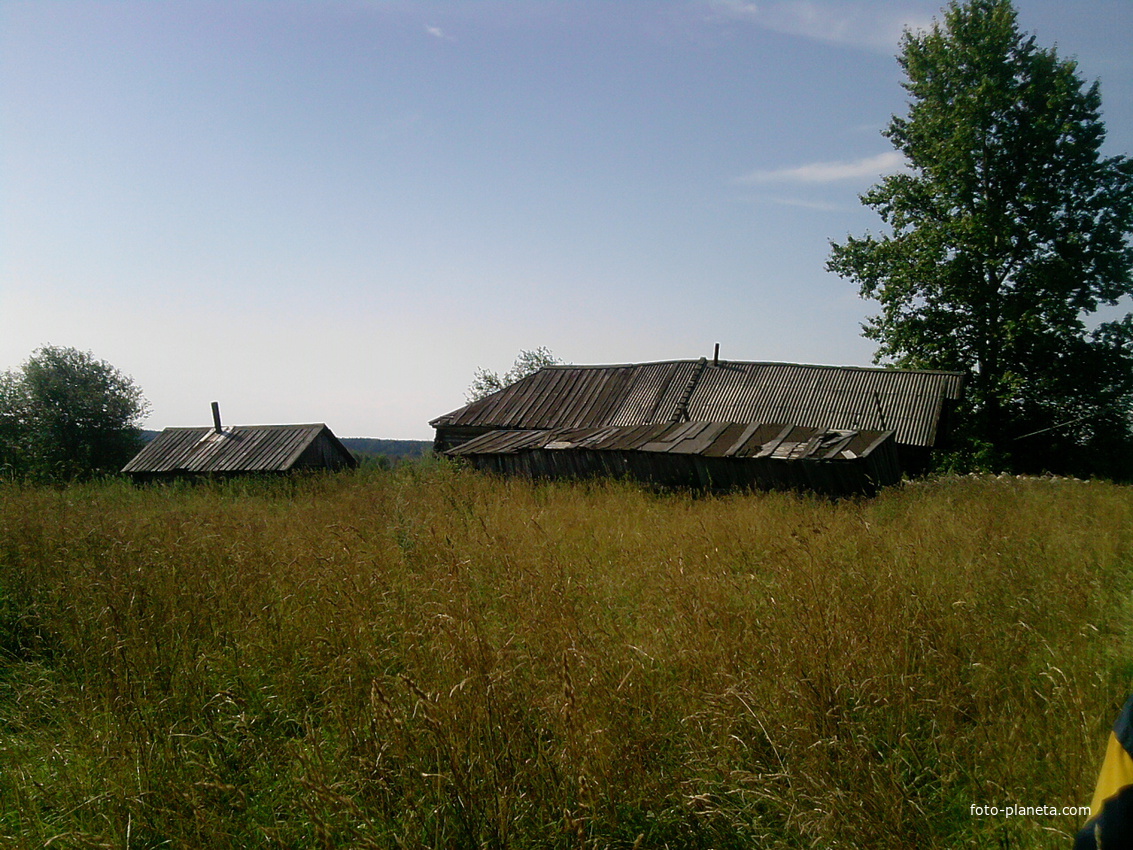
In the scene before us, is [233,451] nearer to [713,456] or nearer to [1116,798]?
[713,456]

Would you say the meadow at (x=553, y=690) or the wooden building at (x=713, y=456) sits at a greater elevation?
the wooden building at (x=713, y=456)

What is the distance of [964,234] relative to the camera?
2316 cm

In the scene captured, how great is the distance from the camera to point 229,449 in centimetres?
2683

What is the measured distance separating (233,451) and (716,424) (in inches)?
767

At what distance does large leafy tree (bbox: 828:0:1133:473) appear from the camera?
22688mm

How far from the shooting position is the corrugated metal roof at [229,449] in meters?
→ 25.9

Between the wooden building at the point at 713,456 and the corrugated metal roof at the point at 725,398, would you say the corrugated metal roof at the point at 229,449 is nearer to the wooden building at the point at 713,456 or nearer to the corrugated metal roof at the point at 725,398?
the corrugated metal roof at the point at 725,398

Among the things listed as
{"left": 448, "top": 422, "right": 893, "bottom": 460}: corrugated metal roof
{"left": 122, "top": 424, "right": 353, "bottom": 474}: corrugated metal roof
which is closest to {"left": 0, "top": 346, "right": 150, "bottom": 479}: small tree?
{"left": 122, "top": 424, "right": 353, "bottom": 474}: corrugated metal roof

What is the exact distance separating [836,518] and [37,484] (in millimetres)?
12812

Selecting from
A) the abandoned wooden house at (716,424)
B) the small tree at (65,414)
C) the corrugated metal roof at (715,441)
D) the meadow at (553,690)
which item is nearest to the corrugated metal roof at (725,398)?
the abandoned wooden house at (716,424)

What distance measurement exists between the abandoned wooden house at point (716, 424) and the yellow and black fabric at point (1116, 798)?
11824 mm

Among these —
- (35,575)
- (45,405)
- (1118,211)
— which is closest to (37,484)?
(35,575)

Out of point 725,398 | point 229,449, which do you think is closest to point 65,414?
point 229,449

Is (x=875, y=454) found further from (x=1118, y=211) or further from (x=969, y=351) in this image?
(x=1118, y=211)
